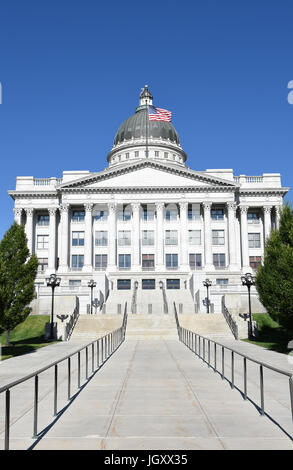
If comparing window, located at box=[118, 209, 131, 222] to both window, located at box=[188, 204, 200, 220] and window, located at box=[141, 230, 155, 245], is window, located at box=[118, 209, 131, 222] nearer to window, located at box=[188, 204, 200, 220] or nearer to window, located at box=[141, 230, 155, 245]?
window, located at box=[141, 230, 155, 245]

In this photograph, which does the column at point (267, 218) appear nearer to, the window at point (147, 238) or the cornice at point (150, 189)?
the cornice at point (150, 189)

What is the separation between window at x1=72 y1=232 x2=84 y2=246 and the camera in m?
77.1

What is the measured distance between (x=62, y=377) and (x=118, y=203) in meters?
60.4

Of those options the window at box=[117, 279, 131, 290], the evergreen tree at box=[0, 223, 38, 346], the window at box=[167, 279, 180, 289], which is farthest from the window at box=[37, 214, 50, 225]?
the evergreen tree at box=[0, 223, 38, 346]

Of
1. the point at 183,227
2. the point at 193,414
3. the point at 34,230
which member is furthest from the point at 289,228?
the point at 34,230

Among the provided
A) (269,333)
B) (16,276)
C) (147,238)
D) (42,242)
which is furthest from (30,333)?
(42,242)

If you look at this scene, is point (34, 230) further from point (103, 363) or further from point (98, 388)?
point (98, 388)

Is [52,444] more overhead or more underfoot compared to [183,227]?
more underfoot

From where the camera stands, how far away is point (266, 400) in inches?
483

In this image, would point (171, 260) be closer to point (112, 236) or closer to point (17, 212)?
point (112, 236)

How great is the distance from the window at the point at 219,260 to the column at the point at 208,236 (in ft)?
8.23

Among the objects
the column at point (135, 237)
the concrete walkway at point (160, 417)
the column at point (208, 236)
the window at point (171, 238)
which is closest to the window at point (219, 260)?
the column at point (208, 236)

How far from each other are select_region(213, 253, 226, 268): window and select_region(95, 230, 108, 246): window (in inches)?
710

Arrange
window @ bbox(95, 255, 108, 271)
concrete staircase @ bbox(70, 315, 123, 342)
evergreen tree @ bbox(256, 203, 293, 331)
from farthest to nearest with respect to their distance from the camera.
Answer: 1. window @ bbox(95, 255, 108, 271)
2. concrete staircase @ bbox(70, 315, 123, 342)
3. evergreen tree @ bbox(256, 203, 293, 331)
